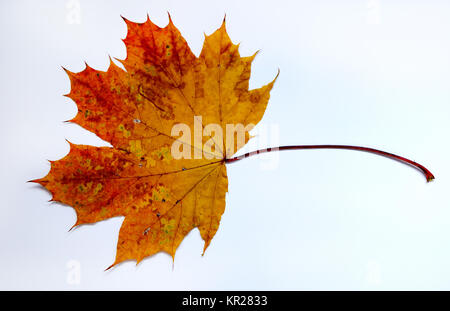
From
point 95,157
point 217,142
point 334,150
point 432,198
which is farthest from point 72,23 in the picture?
point 432,198

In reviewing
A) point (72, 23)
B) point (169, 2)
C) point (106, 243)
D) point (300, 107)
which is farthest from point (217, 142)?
point (72, 23)

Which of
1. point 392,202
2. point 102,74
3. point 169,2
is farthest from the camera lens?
point 169,2

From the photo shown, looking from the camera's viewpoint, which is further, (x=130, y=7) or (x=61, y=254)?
(x=130, y=7)

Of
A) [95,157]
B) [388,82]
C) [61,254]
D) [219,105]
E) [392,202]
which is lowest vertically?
[61,254]

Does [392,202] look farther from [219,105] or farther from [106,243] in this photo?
[106,243]

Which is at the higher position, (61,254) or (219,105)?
(219,105)

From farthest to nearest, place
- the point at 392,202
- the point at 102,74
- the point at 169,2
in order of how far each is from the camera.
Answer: the point at 169,2, the point at 392,202, the point at 102,74
